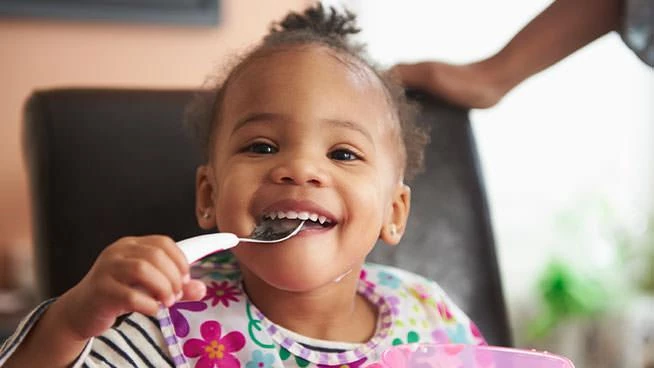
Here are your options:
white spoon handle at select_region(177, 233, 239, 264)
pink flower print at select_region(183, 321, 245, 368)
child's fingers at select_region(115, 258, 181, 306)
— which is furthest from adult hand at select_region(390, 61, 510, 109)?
child's fingers at select_region(115, 258, 181, 306)

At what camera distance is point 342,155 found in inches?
42.8

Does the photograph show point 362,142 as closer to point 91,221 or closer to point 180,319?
point 180,319

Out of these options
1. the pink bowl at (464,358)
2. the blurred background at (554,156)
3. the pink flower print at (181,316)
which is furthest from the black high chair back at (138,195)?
the blurred background at (554,156)

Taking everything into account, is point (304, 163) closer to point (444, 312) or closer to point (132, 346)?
point (132, 346)

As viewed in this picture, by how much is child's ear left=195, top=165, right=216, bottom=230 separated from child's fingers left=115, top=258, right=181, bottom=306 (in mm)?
395

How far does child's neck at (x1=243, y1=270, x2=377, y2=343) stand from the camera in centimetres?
112

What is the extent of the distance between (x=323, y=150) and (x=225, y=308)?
9.0 inches

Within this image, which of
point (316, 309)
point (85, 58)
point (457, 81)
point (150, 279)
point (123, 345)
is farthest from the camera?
point (85, 58)

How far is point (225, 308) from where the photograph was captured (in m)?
1.12

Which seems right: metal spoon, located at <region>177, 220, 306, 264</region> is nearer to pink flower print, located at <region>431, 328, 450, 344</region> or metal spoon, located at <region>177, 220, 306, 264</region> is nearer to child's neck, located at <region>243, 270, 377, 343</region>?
child's neck, located at <region>243, 270, 377, 343</region>

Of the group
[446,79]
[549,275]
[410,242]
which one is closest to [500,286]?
[410,242]

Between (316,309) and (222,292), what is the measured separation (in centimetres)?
12

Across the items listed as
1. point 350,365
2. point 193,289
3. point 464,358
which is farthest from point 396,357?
point 350,365

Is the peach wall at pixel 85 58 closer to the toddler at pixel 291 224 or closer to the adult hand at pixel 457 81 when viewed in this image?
the adult hand at pixel 457 81
